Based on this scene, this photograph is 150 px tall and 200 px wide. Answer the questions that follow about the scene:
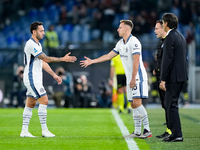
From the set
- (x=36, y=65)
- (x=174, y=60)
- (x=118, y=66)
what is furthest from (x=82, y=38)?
(x=174, y=60)

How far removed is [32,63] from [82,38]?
1382cm

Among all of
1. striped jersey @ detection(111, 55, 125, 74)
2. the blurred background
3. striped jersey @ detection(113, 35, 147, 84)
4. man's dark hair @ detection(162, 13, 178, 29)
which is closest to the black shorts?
striped jersey @ detection(111, 55, 125, 74)

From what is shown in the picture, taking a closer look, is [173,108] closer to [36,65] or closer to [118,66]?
[36,65]

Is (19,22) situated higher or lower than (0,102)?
higher

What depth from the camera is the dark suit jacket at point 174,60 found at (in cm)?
580

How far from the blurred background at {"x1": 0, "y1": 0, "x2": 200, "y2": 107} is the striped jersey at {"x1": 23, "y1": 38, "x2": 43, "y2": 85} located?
26.1ft

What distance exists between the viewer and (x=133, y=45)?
623cm

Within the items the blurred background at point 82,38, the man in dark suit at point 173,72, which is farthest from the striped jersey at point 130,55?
the blurred background at point 82,38

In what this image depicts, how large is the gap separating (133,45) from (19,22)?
18.0 meters

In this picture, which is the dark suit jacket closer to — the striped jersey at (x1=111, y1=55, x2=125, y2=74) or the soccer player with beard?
the soccer player with beard

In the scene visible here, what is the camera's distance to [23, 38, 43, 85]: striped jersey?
20.9ft

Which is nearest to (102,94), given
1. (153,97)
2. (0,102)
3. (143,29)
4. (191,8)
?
(153,97)

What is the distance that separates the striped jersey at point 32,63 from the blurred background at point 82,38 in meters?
7.94

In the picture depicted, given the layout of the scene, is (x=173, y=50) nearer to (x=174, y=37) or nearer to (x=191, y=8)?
(x=174, y=37)
